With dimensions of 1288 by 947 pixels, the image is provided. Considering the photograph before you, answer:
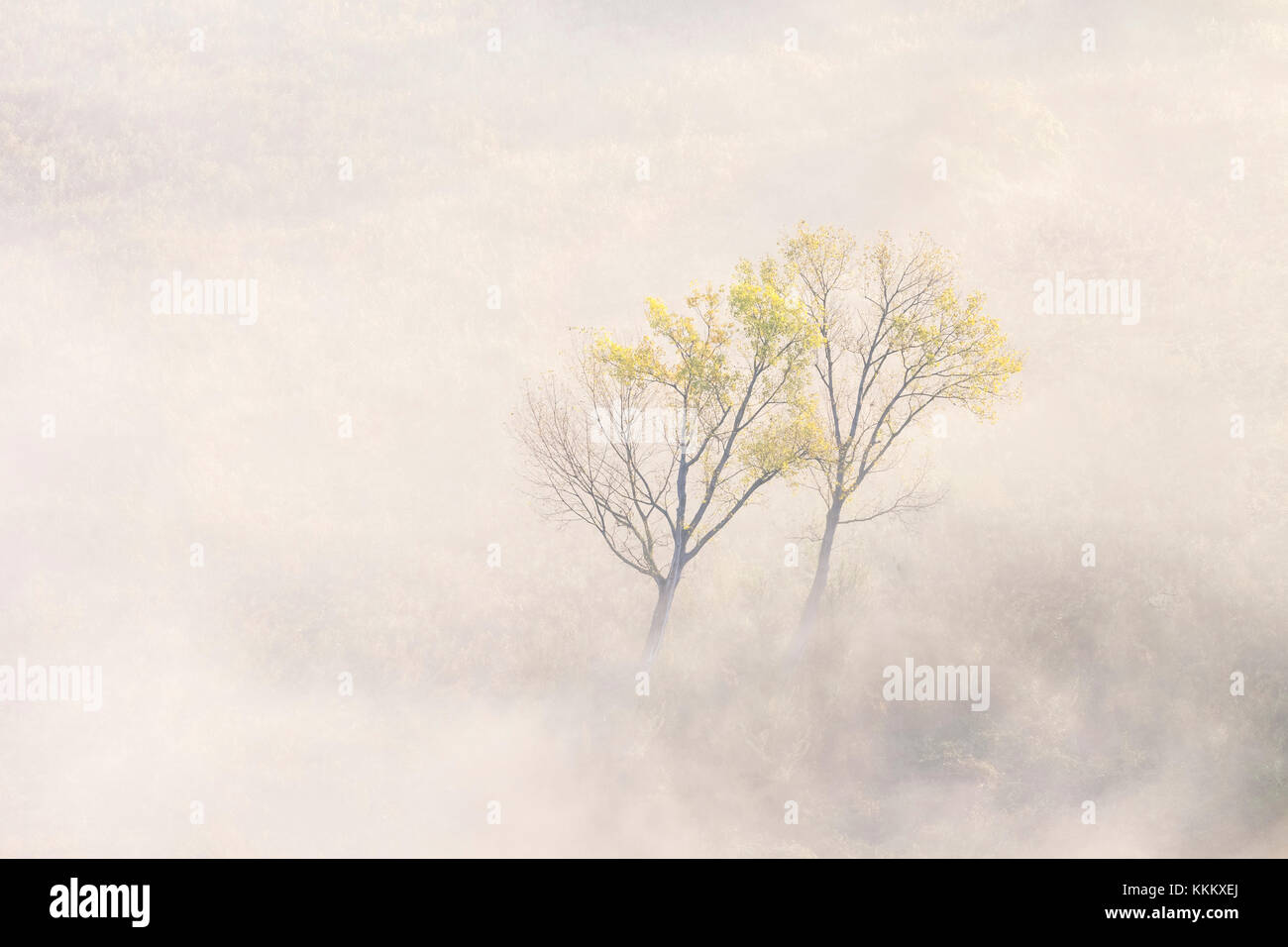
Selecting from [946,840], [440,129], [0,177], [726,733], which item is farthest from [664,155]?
[946,840]

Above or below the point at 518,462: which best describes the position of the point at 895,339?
above

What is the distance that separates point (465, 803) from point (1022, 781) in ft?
47.1

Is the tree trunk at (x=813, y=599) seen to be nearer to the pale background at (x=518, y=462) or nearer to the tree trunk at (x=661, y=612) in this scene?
the pale background at (x=518, y=462)

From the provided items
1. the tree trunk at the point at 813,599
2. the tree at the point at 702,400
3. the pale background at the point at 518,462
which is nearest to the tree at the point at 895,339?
the tree trunk at the point at 813,599

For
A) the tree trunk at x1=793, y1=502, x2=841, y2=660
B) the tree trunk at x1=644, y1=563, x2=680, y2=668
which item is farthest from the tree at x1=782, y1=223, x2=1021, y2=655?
the tree trunk at x1=644, y1=563, x2=680, y2=668

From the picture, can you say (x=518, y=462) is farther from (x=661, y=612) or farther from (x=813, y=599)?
(x=813, y=599)

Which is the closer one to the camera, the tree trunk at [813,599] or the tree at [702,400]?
the tree at [702,400]

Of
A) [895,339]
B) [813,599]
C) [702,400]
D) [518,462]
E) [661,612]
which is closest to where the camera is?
[702,400]

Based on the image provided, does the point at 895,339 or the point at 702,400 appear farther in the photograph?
the point at 895,339

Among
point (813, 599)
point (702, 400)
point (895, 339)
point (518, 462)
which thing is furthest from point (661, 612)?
point (518, 462)

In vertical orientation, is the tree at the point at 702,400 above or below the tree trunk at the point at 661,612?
above

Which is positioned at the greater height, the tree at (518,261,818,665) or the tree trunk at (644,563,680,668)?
the tree at (518,261,818,665)

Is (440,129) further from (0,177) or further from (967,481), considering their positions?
(967,481)

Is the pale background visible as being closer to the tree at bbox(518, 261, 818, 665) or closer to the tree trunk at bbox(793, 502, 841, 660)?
the tree trunk at bbox(793, 502, 841, 660)
